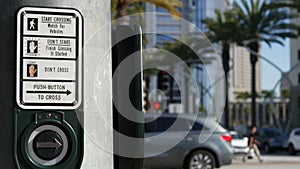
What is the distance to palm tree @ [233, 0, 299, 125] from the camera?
46.1m

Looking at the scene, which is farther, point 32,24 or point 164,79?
point 164,79

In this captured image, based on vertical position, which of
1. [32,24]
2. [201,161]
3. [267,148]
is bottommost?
[267,148]

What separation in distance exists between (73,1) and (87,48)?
171 mm

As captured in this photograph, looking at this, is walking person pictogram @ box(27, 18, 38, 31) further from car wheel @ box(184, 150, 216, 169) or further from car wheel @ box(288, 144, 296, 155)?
car wheel @ box(288, 144, 296, 155)

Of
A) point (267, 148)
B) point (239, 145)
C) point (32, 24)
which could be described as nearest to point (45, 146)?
point (32, 24)

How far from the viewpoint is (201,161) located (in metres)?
17.8

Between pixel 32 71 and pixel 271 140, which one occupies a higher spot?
pixel 32 71

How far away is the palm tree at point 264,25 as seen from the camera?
46094mm

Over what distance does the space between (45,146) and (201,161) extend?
1594 centimetres

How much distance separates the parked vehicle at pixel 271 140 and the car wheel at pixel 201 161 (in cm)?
2319

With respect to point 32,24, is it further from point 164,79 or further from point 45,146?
point 164,79

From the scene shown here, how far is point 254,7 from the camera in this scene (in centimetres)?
4784

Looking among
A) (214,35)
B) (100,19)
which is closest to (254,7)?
(214,35)

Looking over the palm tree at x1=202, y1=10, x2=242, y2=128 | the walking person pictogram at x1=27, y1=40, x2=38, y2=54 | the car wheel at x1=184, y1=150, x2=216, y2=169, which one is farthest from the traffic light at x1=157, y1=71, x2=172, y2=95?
the palm tree at x1=202, y1=10, x2=242, y2=128
